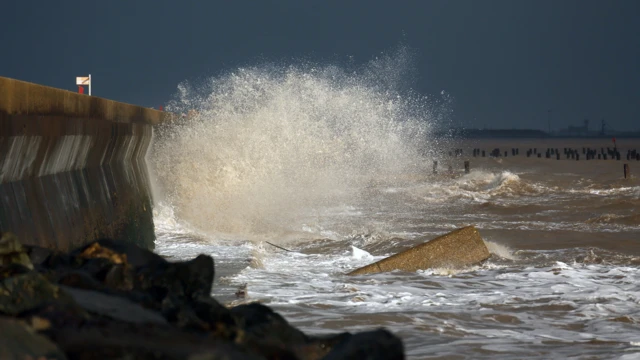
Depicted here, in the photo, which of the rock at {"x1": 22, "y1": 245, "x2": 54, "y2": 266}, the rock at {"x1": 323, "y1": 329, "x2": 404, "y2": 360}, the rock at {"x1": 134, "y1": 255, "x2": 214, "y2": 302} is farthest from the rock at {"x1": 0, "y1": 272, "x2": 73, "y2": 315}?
the rock at {"x1": 323, "y1": 329, "x2": 404, "y2": 360}

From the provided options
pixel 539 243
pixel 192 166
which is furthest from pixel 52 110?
pixel 192 166

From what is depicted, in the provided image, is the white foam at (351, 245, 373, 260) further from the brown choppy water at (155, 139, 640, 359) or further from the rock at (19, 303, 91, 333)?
the rock at (19, 303, 91, 333)

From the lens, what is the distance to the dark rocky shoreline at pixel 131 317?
2.59 m

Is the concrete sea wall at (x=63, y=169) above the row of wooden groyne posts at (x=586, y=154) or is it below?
below

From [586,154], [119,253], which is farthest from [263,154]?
[586,154]

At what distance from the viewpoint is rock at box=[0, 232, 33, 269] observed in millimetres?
3432

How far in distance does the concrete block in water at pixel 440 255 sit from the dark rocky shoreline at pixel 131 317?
466 cm

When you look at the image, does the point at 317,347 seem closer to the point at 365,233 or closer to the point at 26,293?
the point at 26,293

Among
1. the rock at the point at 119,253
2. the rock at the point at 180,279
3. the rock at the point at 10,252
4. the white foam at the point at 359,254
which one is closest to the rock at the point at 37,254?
the rock at the point at 119,253

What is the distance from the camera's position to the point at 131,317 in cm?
319

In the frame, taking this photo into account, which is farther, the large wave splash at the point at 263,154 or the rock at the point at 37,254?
the large wave splash at the point at 263,154

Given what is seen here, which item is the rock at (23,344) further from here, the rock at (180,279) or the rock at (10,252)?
the rock at (180,279)

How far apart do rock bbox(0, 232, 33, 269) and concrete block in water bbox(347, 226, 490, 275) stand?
501 centimetres

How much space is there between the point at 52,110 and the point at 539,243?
310 inches
